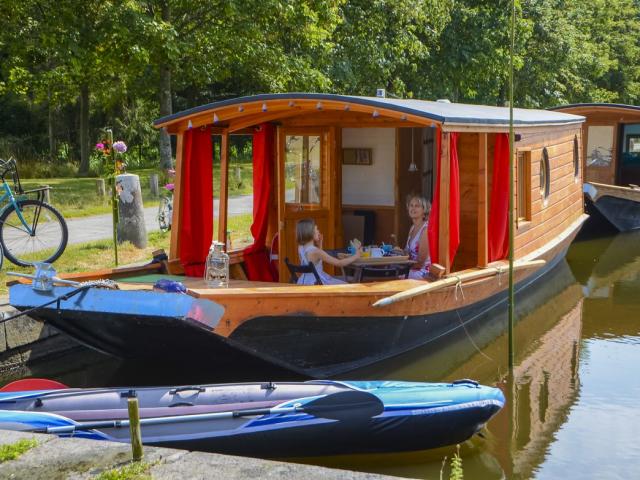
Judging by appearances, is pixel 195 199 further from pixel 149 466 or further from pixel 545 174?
pixel 545 174

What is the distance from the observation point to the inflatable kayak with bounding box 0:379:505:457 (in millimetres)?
5953

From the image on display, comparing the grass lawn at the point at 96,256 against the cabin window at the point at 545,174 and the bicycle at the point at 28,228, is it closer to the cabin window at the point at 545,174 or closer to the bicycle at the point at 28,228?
the bicycle at the point at 28,228

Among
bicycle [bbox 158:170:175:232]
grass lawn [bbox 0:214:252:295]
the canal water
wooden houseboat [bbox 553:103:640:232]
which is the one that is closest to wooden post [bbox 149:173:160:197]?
bicycle [bbox 158:170:175:232]

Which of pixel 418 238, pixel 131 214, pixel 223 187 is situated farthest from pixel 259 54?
pixel 418 238

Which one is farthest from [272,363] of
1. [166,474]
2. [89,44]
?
[89,44]

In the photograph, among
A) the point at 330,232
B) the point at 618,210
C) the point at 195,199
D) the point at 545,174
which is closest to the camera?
the point at 195,199

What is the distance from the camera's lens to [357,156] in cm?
1089

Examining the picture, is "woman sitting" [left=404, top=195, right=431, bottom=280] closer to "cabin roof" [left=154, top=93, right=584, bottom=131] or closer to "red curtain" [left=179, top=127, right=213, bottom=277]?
"cabin roof" [left=154, top=93, right=584, bottom=131]

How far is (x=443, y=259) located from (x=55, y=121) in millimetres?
28705

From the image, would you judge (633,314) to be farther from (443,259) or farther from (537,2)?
(537,2)

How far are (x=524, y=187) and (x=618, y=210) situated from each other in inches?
298

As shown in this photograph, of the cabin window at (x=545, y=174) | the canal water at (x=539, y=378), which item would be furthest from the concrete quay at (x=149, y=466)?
the cabin window at (x=545, y=174)

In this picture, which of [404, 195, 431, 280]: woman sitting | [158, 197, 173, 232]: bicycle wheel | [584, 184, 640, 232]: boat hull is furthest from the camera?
[584, 184, 640, 232]: boat hull

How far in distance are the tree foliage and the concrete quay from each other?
48.2 feet
